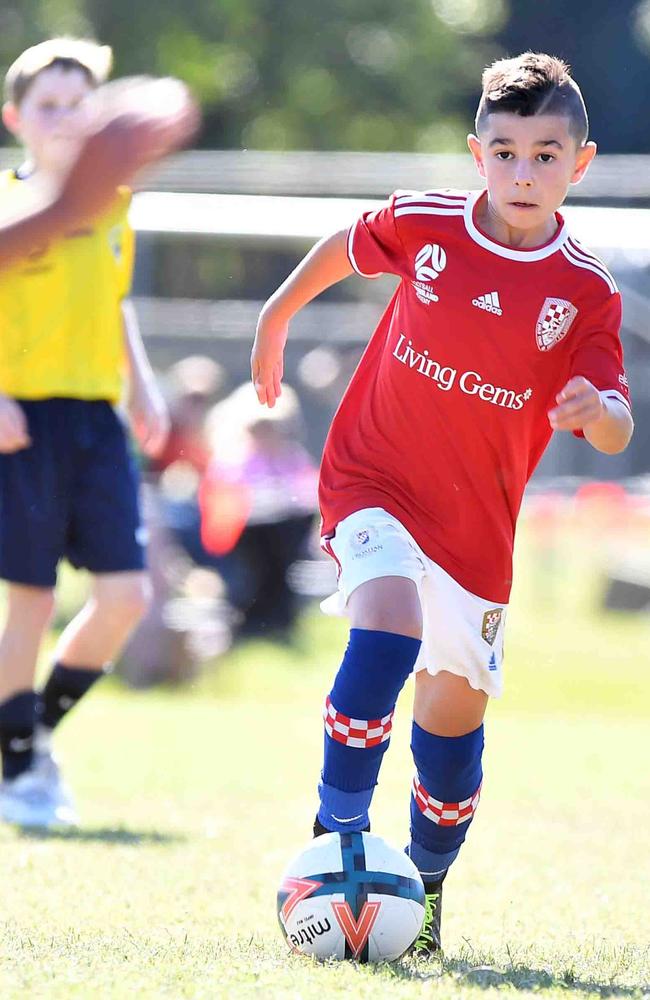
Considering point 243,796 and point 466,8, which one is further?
point 466,8

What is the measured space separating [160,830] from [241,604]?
533cm

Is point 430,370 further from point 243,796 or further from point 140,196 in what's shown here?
point 140,196

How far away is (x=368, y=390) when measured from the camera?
4277 millimetres

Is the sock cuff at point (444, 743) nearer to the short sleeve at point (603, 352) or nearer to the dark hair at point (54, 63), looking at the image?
the short sleeve at point (603, 352)

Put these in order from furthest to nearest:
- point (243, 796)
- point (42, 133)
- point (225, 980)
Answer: point (243, 796) < point (42, 133) < point (225, 980)

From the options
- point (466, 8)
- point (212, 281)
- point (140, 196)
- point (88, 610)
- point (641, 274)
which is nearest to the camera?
point (88, 610)

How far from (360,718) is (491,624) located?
0.49m

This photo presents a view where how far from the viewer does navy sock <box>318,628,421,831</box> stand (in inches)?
149

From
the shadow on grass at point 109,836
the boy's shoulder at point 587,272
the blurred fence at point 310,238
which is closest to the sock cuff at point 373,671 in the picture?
the boy's shoulder at point 587,272

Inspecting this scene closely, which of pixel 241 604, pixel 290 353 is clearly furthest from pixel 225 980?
pixel 290 353

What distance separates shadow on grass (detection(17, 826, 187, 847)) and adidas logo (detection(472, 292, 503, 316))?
2.26m

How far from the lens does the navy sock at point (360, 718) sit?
378 cm

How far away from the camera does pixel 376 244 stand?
4234mm

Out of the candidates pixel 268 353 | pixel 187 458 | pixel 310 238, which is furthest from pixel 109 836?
pixel 310 238
